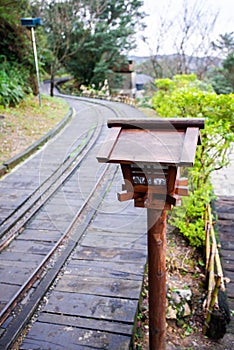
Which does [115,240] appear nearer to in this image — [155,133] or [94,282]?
[94,282]

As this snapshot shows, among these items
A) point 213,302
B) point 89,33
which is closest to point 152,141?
point 213,302

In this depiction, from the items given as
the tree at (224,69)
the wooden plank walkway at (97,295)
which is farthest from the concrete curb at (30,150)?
the tree at (224,69)

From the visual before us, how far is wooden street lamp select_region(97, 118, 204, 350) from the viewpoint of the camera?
1.57 metres

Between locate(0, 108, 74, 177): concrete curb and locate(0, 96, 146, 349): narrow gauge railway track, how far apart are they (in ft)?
2.75

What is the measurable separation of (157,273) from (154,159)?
0.93m

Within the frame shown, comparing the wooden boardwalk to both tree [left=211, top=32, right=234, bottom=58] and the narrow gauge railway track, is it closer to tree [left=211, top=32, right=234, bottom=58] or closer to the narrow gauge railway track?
the narrow gauge railway track

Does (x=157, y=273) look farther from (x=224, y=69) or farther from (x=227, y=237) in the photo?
(x=224, y=69)

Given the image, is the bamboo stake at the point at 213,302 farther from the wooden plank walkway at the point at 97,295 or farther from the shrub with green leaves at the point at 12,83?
the shrub with green leaves at the point at 12,83

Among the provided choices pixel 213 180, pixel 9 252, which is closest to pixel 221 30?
pixel 213 180

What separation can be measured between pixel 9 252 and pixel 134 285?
4.79 feet

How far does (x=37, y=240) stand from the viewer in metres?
3.54

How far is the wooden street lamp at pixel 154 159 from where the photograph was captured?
1.57 meters

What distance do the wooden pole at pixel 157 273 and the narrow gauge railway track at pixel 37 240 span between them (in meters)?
1.06

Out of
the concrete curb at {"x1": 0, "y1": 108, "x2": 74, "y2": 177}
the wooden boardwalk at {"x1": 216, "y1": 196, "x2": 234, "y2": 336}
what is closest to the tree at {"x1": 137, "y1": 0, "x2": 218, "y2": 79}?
the concrete curb at {"x1": 0, "y1": 108, "x2": 74, "y2": 177}
